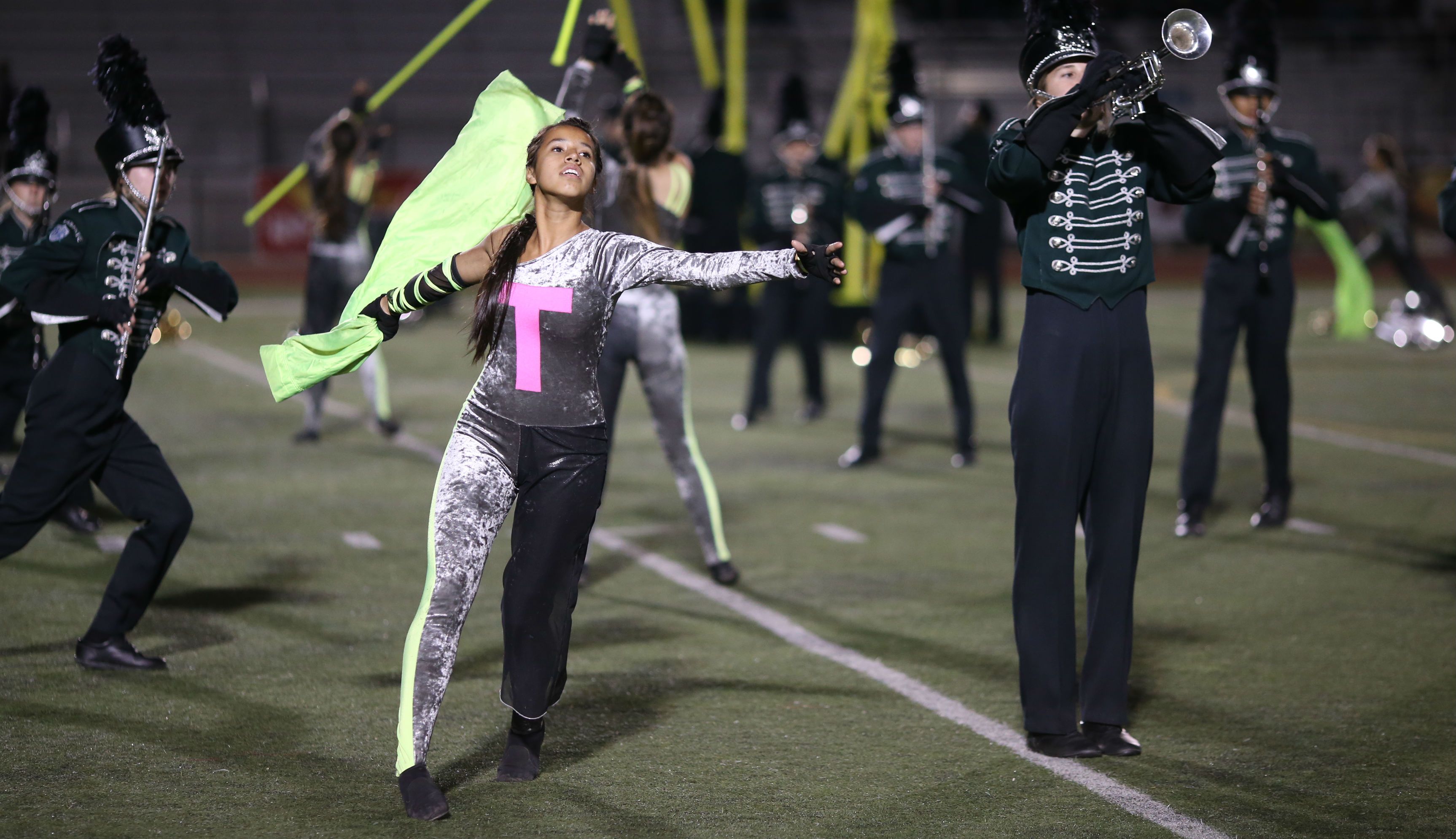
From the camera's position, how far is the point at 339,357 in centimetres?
412

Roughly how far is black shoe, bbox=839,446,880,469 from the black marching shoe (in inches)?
225

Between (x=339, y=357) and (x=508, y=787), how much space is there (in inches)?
48.0

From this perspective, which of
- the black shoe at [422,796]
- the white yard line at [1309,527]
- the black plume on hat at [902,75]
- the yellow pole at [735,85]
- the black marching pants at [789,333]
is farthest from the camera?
the yellow pole at [735,85]

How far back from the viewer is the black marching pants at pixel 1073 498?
4547mm

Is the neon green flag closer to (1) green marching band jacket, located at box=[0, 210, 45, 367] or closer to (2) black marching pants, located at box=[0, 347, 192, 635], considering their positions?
(1) green marching band jacket, located at box=[0, 210, 45, 367]

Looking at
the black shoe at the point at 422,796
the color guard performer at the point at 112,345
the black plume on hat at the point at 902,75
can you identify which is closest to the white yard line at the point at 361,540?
the color guard performer at the point at 112,345

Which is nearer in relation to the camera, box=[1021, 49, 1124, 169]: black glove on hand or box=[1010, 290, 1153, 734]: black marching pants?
box=[1021, 49, 1124, 169]: black glove on hand

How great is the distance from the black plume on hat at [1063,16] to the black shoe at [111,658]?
3.49 meters

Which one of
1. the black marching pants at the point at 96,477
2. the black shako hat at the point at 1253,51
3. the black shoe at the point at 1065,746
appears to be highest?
the black shako hat at the point at 1253,51

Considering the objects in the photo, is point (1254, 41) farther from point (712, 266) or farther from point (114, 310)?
point (114, 310)

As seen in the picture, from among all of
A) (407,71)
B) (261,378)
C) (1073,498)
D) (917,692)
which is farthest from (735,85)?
(1073,498)

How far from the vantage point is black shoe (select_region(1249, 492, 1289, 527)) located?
26.2ft

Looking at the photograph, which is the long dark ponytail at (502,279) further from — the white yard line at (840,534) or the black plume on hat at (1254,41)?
the black plume on hat at (1254,41)

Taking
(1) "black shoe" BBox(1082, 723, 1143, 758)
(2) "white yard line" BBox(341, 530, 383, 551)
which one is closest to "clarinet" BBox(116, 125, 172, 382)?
(2) "white yard line" BBox(341, 530, 383, 551)
